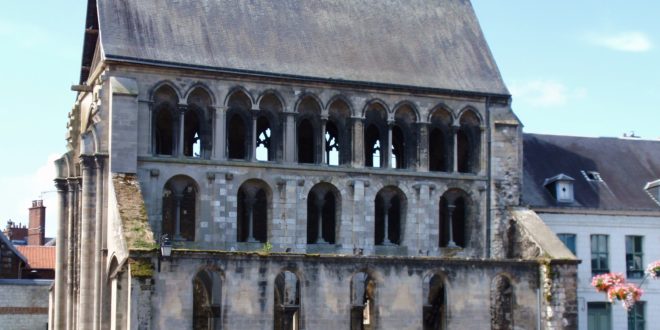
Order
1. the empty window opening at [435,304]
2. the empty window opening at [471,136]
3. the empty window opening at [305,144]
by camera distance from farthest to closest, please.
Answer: the empty window opening at [471,136] < the empty window opening at [305,144] < the empty window opening at [435,304]

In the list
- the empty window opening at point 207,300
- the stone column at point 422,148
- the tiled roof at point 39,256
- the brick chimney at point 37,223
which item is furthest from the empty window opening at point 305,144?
the brick chimney at point 37,223

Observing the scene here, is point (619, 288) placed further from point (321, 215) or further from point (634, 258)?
point (634, 258)

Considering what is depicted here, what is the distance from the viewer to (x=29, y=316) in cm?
5838

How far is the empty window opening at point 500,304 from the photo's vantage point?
45.3m

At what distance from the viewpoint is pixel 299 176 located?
44.9 meters

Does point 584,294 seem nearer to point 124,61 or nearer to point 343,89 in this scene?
point 343,89

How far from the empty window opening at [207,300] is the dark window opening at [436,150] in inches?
474

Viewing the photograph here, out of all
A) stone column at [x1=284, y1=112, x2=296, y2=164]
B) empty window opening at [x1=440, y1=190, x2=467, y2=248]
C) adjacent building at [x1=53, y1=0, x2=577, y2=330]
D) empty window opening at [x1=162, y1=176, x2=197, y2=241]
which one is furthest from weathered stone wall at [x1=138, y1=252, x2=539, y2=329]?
stone column at [x1=284, y1=112, x2=296, y2=164]

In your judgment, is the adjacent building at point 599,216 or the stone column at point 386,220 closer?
the stone column at point 386,220

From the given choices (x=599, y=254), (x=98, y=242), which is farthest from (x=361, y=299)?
(x=599, y=254)

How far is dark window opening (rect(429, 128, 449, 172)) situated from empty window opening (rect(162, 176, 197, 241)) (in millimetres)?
11011

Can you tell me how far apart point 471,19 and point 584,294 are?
1309 cm

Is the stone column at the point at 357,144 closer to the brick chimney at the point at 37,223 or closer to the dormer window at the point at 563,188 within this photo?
the dormer window at the point at 563,188

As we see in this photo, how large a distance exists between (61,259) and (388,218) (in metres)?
13.6
